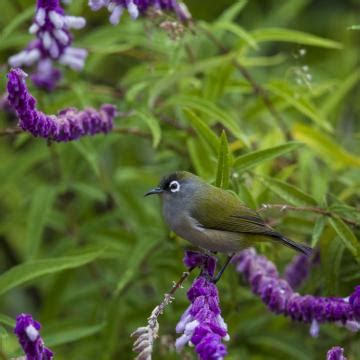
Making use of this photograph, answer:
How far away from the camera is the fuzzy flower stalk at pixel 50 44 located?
329 centimetres

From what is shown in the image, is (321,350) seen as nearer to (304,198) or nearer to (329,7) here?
(304,198)

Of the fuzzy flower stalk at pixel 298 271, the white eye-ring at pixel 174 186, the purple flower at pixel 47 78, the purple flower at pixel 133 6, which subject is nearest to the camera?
the purple flower at pixel 133 6

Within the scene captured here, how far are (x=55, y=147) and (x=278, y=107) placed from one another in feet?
4.02

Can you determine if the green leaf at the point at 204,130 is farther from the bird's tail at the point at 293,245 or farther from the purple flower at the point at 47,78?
the purple flower at the point at 47,78

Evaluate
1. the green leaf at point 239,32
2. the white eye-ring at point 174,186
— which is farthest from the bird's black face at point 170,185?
the green leaf at point 239,32

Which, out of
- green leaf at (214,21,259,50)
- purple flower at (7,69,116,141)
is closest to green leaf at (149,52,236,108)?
green leaf at (214,21,259,50)

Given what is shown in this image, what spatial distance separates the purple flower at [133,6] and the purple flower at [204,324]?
1055 millimetres

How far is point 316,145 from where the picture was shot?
14.3 feet

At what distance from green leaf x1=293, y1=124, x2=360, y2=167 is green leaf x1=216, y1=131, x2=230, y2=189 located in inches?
→ 45.9

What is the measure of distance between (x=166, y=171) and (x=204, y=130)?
1.20 m

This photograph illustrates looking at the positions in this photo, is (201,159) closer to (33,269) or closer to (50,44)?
(50,44)

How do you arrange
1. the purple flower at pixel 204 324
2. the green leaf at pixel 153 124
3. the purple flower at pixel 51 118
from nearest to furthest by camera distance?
the purple flower at pixel 204 324
the purple flower at pixel 51 118
the green leaf at pixel 153 124

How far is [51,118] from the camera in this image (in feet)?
9.51

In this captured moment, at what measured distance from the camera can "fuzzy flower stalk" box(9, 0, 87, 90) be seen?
10.8 feet
